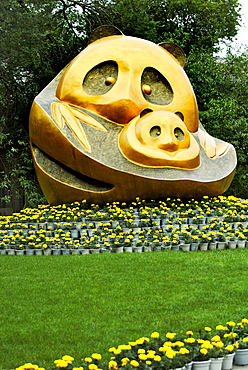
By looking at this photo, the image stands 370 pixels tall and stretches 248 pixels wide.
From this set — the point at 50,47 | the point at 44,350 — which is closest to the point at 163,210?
the point at 44,350

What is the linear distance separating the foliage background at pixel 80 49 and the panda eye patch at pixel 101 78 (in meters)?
4.41

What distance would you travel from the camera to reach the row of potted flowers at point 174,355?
132 inches

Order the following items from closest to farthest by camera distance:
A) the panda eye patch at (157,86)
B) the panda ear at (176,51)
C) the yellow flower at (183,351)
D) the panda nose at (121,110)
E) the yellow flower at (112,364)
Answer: the yellow flower at (112,364), the yellow flower at (183,351), the panda nose at (121,110), the panda eye patch at (157,86), the panda ear at (176,51)

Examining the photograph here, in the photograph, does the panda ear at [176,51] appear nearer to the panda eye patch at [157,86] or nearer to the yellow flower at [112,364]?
the panda eye patch at [157,86]

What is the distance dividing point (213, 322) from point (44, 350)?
1568 millimetres

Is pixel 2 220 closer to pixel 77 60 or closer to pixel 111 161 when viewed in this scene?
pixel 111 161

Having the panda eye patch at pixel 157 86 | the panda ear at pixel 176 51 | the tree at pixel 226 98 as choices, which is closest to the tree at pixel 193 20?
the tree at pixel 226 98

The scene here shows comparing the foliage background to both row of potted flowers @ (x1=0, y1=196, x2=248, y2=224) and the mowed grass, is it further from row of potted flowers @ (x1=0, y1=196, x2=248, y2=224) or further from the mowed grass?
the mowed grass

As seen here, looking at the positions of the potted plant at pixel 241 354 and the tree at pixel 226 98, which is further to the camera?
the tree at pixel 226 98

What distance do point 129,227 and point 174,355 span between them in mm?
6310

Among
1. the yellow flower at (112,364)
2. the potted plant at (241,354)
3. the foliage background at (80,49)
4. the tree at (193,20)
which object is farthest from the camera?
the tree at (193,20)

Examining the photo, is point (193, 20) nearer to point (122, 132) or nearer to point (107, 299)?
point (122, 132)

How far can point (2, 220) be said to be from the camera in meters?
11.8

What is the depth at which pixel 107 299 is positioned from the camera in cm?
556
